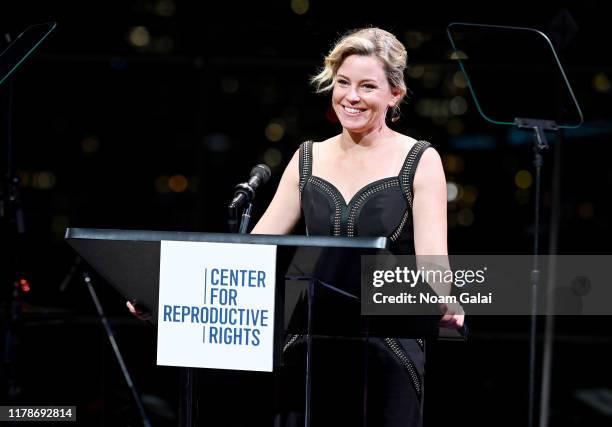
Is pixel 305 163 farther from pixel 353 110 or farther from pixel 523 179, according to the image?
pixel 523 179

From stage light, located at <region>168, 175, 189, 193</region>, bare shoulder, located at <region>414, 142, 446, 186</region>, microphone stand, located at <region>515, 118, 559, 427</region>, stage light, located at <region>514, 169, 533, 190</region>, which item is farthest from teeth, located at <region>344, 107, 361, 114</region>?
stage light, located at <region>168, 175, 189, 193</region>

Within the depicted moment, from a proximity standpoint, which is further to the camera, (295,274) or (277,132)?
(277,132)

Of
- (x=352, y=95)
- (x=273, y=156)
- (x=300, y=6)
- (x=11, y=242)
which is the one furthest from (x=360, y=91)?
(x=273, y=156)

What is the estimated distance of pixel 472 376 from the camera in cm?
536

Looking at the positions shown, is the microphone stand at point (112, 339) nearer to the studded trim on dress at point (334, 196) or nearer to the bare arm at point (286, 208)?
the bare arm at point (286, 208)

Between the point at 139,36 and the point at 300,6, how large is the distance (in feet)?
3.43

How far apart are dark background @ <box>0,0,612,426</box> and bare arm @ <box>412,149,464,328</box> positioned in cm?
262

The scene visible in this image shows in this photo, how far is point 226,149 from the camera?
5613mm

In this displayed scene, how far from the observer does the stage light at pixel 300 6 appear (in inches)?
193

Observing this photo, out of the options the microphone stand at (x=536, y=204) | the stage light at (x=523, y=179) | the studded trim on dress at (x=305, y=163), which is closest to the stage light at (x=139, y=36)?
the stage light at (x=523, y=179)

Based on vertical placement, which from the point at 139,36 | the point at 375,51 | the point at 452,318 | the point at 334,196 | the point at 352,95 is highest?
the point at 139,36

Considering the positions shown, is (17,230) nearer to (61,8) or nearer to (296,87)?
(61,8)

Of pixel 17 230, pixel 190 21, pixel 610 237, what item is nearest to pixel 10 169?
pixel 17 230

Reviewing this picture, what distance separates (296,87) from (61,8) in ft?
4.77
